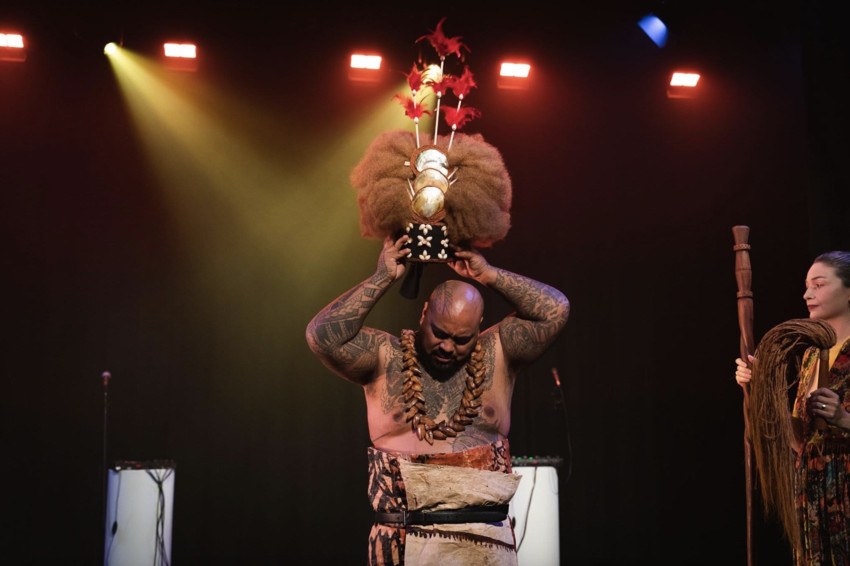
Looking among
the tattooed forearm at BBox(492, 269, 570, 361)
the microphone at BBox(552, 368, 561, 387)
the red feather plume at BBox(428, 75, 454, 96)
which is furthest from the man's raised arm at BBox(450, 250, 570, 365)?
the microphone at BBox(552, 368, 561, 387)

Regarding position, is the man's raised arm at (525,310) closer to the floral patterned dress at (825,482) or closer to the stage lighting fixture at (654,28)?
the floral patterned dress at (825,482)

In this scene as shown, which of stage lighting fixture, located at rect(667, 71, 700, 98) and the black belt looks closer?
A: the black belt

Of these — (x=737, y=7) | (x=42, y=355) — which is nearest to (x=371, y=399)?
(x=42, y=355)

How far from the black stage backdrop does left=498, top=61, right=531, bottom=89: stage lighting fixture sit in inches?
5.1

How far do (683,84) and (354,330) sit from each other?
15.6 feet

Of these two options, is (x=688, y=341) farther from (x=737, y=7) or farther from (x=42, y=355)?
(x=42, y=355)

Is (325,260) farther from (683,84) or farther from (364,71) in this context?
(683,84)

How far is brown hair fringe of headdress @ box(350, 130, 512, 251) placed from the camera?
9.61 feet

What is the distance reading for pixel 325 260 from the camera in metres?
6.28

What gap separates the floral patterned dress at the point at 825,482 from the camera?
316 cm

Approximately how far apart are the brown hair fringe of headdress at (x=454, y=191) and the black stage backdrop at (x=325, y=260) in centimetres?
313

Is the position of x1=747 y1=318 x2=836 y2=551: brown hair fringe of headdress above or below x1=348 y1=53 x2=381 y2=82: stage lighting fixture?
below

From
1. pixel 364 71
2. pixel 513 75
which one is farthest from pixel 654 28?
pixel 364 71

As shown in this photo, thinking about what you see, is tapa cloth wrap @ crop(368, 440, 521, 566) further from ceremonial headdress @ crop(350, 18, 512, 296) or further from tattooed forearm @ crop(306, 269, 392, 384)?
Result: ceremonial headdress @ crop(350, 18, 512, 296)
